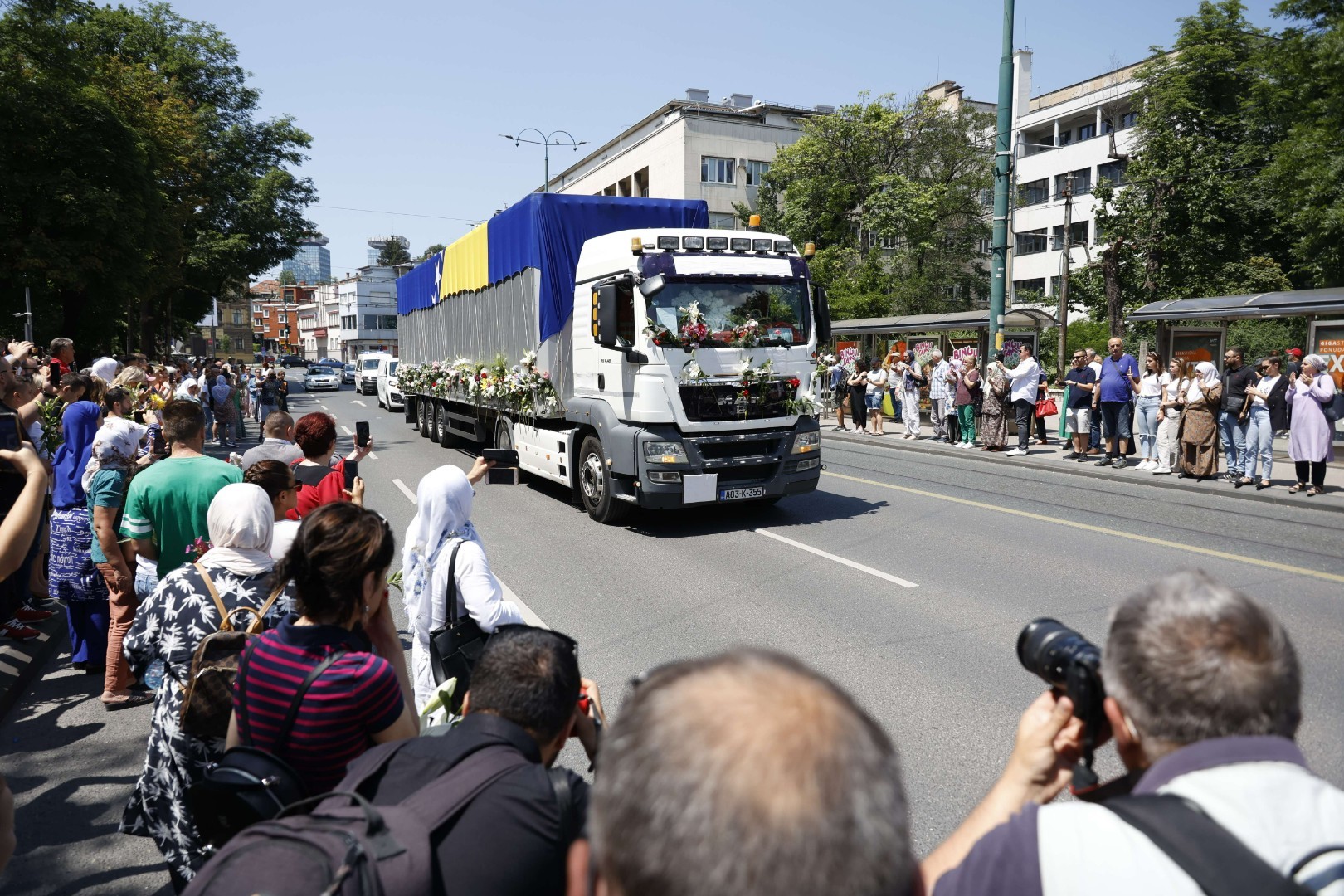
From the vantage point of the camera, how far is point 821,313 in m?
10.4

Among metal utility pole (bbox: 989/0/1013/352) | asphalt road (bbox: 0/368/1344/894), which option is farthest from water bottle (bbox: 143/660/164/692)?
metal utility pole (bbox: 989/0/1013/352)

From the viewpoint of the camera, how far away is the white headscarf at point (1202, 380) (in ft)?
42.4

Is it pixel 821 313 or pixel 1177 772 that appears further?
pixel 821 313

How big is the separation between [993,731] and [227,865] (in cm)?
406

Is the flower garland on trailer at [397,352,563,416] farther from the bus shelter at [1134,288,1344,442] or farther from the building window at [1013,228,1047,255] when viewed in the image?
the building window at [1013,228,1047,255]

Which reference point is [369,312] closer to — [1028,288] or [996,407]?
[1028,288]

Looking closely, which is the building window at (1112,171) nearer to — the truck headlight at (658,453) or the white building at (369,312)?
the truck headlight at (658,453)

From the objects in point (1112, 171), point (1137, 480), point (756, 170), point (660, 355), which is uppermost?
point (756, 170)

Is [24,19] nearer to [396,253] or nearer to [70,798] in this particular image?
[70,798]

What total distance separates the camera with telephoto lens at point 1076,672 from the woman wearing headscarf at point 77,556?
5.61m

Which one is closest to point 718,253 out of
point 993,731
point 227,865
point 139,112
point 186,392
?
point 993,731

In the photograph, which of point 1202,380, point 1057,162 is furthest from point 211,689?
point 1057,162

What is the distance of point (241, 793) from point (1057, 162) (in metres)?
65.5

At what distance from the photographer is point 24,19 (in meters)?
21.3
